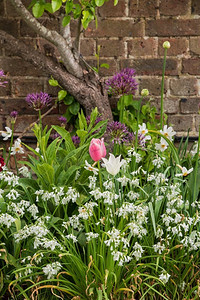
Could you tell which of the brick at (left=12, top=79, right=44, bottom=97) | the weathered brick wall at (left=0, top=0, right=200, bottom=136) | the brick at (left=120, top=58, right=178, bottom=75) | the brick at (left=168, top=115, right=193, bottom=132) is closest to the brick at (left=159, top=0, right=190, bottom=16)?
the weathered brick wall at (left=0, top=0, right=200, bottom=136)

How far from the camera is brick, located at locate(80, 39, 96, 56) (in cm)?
244

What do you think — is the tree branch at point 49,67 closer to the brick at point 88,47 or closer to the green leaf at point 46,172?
the brick at point 88,47

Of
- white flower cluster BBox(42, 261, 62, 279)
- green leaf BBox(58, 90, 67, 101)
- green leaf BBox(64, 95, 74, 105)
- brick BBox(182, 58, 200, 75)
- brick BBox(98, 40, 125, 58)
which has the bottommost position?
white flower cluster BBox(42, 261, 62, 279)

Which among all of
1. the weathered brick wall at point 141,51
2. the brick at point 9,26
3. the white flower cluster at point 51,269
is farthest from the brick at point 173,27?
the white flower cluster at point 51,269

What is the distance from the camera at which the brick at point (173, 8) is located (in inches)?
94.2

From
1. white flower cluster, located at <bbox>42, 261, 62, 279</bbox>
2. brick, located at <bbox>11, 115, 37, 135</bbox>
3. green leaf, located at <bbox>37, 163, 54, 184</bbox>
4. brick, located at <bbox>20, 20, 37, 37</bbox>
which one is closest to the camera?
white flower cluster, located at <bbox>42, 261, 62, 279</bbox>

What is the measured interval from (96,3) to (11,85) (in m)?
0.74

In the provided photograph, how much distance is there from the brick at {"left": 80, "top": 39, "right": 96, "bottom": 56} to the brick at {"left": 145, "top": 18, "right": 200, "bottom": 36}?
12.3 inches

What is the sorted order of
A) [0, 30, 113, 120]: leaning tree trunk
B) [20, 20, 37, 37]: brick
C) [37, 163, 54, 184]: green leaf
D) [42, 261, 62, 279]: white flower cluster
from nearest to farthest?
[42, 261, 62, 279]: white flower cluster → [37, 163, 54, 184]: green leaf → [0, 30, 113, 120]: leaning tree trunk → [20, 20, 37, 37]: brick

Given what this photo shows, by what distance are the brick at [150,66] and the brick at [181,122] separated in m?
0.26

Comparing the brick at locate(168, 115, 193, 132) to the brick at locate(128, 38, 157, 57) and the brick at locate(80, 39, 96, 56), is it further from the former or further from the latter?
the brick at locate(80, 39, 96, 56)

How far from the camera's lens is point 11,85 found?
2.48 meters

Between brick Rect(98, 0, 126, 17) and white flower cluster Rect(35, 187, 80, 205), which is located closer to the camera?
white flower cluster Rect(35, 187, 80, 205)

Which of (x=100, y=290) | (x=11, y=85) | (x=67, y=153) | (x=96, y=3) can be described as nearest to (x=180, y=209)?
(x=100, y=290)
